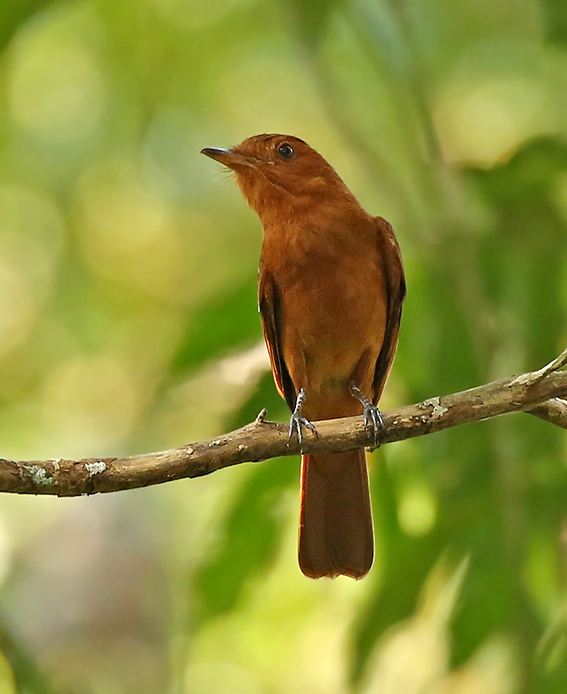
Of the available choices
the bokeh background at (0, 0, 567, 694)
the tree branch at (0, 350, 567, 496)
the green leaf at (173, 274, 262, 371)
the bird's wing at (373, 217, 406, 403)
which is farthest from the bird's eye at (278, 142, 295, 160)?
the tree branch at (0, 350, 567, 496)

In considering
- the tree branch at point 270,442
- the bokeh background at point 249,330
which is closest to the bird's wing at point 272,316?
the bokeh background at point 249,330

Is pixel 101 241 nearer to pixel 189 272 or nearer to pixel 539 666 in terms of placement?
pixel 189 272

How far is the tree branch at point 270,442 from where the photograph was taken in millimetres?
2389

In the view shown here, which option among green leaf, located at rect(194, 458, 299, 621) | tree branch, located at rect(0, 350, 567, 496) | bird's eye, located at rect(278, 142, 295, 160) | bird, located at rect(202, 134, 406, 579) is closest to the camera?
tree branch, located at rect(0, 350, 567, 496)

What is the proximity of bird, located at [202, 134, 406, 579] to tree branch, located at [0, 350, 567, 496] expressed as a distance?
3.35 feet

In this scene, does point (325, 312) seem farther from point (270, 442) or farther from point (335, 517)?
point (270, 442)

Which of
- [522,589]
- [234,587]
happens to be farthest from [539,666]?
[234,587]

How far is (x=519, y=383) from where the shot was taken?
8.55 ft

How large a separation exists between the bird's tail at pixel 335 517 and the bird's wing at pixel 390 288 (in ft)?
1.37

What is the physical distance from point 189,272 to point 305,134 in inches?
49.2

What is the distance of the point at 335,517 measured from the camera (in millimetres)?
3998

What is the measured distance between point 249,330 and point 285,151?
1338 millimetres

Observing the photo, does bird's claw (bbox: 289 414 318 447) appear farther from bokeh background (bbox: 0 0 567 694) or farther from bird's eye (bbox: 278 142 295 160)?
bird's eye (bbox: 278 142 295 160)

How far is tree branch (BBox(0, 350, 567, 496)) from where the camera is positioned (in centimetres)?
239
